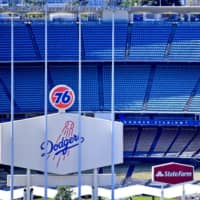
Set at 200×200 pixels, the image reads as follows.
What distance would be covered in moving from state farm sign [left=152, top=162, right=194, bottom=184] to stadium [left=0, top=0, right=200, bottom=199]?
12.3 meters

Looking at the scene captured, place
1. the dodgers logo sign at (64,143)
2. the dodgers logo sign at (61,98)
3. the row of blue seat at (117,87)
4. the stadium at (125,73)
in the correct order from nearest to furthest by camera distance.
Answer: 1. the dodgers logo sign at (64,143)
2. the dodgers logo sign at (61,98)
3. the stadium at (125,73)
4. the row of blue seat at (117,87)

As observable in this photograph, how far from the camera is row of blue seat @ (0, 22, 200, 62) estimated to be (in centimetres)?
4581

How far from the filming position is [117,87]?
149ft

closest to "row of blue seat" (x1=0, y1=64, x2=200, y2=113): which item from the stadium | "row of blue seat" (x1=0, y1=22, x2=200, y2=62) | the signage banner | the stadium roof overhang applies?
the stadium

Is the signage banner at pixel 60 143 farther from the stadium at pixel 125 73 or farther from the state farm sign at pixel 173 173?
the stadium at pixel 125 73

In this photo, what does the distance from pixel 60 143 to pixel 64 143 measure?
4.1 inches

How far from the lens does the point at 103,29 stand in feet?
155

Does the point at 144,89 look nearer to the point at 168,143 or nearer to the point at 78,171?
the point at 168,143

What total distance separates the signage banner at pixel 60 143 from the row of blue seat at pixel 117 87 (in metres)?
16.5

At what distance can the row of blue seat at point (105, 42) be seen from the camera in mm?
45812

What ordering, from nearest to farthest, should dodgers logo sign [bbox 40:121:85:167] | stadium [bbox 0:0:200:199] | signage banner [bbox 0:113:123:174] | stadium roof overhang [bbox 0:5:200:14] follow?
signage banner [bbox 0:113:123:174] → dodgers logo sign [bbox 40:121:85:167] → stadium [bbox 0:0:200:199] → stadium roof overhang [bbox 0:5:200:14]

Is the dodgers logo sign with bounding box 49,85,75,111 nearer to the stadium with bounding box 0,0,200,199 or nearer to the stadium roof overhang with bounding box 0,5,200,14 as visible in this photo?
the stadium with bounding box 0,0,200,199

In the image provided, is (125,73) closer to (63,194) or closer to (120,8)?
(120,8)

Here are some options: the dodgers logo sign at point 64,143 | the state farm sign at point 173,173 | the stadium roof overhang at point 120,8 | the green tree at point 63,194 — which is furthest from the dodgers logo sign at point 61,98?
the stadium roof overhang at point 120,8
